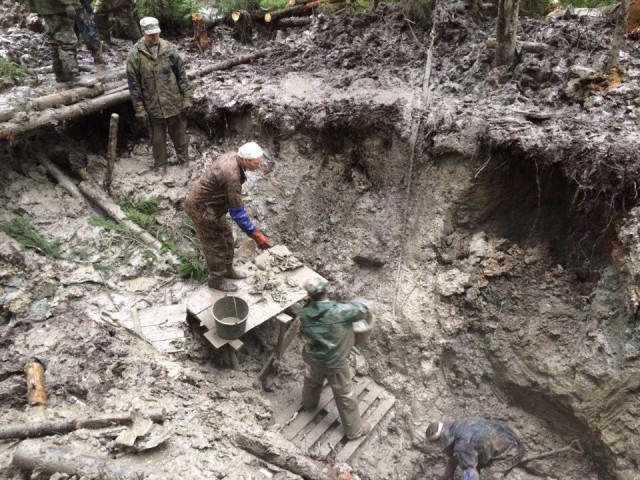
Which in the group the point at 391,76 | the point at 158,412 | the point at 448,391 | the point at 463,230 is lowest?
the point at 448,391

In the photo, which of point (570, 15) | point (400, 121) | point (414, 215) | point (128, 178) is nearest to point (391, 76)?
point (400, 121)

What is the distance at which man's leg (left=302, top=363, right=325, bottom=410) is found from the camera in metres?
5.01

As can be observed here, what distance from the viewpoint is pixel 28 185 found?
6500mm

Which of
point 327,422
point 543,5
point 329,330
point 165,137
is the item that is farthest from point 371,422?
point 543,5

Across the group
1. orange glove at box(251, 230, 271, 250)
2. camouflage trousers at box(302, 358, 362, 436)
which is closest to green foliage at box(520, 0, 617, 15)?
orange glove at box(251, 230, 271, 250)

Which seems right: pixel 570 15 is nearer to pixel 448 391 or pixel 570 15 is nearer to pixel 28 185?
pixel 448 391

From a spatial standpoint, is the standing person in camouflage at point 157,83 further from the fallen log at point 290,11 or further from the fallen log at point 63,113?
the fallen log at point 290,11

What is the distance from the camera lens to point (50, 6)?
6.79 metres

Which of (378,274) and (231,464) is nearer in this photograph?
(231,464)

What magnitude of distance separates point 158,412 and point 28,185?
4.41 meters

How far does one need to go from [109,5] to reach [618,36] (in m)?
8.77

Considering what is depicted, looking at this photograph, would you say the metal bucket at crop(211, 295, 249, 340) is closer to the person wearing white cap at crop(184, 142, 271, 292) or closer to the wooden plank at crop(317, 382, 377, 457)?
the person wearing white cap at crop(184, 142, 271, 292)

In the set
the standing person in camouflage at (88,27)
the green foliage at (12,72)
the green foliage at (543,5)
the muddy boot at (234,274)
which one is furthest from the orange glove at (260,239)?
the green foliage at (543,5)

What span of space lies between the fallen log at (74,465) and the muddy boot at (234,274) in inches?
98.0
